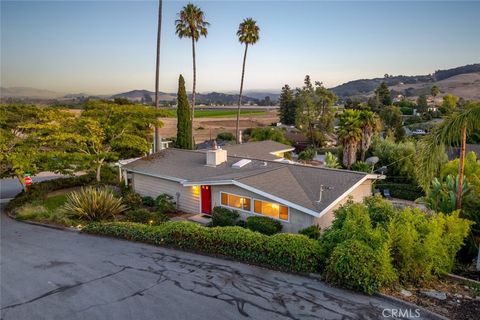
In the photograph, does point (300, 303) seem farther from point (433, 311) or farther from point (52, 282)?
point (52, 282)

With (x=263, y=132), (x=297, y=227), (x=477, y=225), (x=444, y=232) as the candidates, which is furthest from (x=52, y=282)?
(x=263, y=132)

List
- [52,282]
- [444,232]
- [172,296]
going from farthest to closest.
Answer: [52,282] → [444,232] → [172,296]

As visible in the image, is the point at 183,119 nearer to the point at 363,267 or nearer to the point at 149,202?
the point at 149,202

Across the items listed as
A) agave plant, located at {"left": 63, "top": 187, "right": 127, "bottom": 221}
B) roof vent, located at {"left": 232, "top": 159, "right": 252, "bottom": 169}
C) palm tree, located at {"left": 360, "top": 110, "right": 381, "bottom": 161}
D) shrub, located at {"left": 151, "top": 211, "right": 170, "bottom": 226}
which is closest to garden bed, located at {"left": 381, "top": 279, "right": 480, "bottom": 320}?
shrub, located at {"left": 151, "top": 211, "right": 170, "bottom": 226}

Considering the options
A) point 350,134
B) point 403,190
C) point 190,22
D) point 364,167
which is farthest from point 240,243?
point 190,22

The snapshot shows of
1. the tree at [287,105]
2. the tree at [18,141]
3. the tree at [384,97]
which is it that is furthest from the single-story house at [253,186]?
the tree at [384,97]

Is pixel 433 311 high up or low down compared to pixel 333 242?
down
